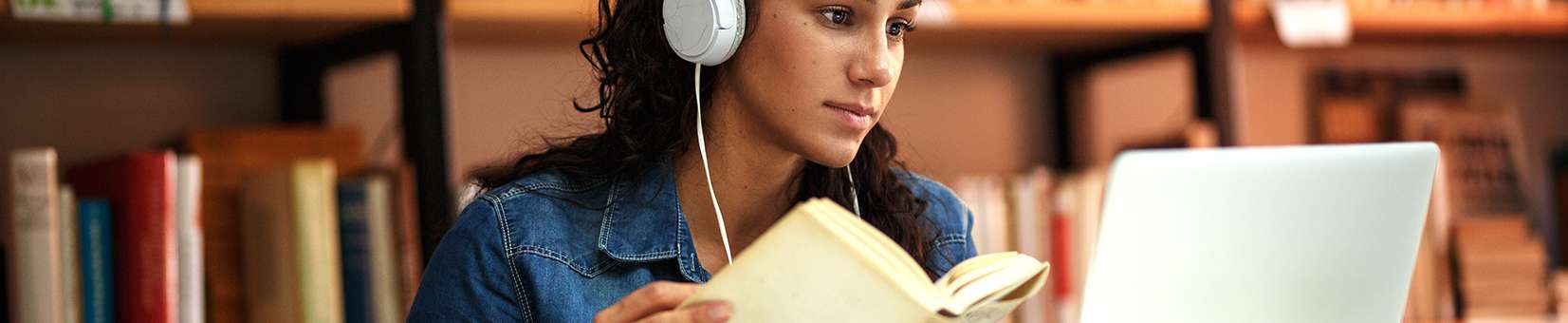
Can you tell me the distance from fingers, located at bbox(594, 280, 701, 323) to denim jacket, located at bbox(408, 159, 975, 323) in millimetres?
235

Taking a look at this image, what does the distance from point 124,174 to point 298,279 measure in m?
0.18

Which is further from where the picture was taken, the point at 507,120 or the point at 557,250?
the point at 507,120

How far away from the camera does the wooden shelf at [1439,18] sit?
76.8 inches

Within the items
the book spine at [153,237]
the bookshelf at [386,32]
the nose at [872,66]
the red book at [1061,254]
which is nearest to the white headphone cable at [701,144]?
the nose at [872,66]

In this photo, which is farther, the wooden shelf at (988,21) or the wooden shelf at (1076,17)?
the wooden shelf at (1076,17)

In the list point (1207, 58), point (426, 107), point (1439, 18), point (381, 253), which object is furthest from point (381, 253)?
point (1439, 18)

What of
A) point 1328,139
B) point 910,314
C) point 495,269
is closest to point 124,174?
point 495,269

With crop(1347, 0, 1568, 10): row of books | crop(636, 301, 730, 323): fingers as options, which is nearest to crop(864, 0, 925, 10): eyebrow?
crop(636, 301, 730, 323): fingers

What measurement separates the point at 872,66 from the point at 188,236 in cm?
75

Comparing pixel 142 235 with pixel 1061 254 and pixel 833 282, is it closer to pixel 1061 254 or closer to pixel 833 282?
pixel 833 282

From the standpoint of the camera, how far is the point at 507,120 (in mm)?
1855

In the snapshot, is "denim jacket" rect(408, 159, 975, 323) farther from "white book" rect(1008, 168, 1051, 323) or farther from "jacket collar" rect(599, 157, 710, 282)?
"white book" rect(1008, 168, 1051, 323)

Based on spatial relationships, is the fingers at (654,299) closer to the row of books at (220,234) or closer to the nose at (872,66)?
the nose at (872,66)

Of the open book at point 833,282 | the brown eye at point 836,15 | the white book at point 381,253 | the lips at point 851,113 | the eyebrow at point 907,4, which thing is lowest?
the white book at point 381,253
